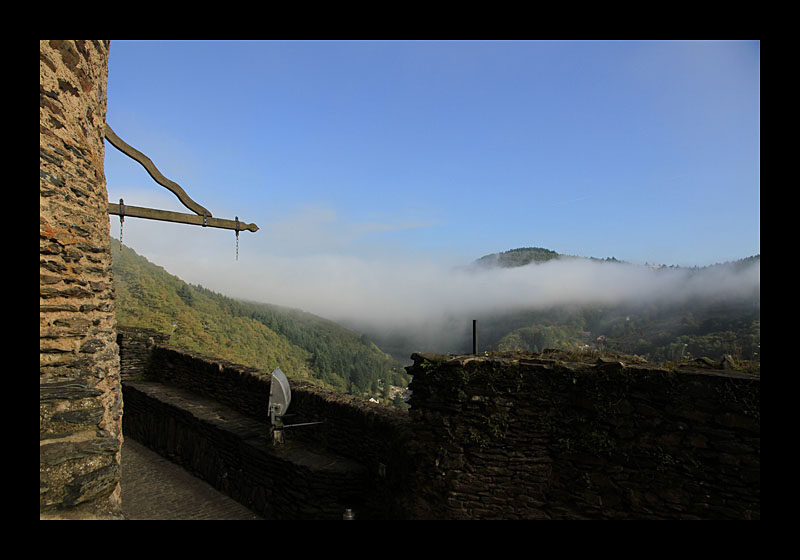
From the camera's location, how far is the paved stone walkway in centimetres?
614

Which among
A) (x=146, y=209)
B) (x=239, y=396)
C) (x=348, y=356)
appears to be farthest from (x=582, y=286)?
(x=348, y=356)

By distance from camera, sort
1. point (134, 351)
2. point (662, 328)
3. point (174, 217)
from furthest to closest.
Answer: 1. point (134, 351)
2. point (662, 328)
3. point (174, 217)

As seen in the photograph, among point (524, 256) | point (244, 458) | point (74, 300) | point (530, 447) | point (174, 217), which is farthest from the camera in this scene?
point (524, 256)

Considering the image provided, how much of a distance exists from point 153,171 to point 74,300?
455 centimetres

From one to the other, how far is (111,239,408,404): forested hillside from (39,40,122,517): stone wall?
15397mm

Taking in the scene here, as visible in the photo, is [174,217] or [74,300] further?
[174,217]

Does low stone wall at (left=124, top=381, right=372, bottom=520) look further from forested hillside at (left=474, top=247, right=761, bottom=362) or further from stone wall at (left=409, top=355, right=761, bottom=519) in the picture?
forested hillside at (left=474, top=247, right=761, bottom=362)

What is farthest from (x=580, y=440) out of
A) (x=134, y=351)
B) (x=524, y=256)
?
(x=524, y=256)

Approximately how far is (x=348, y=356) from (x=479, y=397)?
4374 centimetres

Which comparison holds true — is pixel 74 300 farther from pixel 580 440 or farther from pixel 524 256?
pixel 524 256

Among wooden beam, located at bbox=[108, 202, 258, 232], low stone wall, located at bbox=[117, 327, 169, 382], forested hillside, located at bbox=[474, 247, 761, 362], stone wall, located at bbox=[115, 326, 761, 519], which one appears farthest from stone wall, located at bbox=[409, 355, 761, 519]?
low stone wall, located at bbox=[117, 327, 169, 382]

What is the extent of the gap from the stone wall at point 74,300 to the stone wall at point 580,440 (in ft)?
10.4

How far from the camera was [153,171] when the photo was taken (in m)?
6.62
